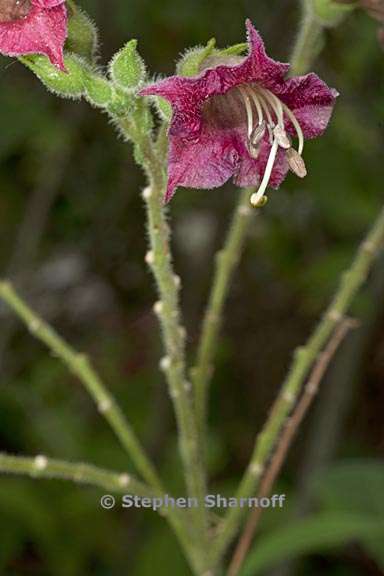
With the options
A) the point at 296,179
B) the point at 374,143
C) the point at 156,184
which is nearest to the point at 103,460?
the point at 296,179

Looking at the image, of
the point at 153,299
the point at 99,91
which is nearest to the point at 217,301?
the point at 99,91

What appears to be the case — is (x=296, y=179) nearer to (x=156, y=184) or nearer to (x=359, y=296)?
(x=359, y=296)

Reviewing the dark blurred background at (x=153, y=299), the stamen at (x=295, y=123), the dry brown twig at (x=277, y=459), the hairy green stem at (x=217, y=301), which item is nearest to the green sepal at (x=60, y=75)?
the stamen at (x=295, y=123)

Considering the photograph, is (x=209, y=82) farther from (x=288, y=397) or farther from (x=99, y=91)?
(x=288, y=397)

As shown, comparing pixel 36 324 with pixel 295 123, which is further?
pixel 36 324

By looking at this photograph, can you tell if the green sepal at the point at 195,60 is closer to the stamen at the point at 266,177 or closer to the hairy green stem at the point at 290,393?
the stamen at the point at 266,177

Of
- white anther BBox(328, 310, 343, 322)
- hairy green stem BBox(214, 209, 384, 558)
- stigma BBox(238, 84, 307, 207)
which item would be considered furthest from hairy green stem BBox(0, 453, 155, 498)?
stigma BBox(238, 84, 307, 207)

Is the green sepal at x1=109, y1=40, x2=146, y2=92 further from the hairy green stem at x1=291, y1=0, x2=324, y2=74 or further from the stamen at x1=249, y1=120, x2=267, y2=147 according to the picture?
the hairy green stem at x1=291, y1=0, x2=324, y2=74

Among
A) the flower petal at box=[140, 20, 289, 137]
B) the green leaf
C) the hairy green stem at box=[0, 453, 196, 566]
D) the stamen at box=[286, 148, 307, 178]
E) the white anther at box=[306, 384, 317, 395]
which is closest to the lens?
the flower petal at box=[140, 20, 289, 137]
